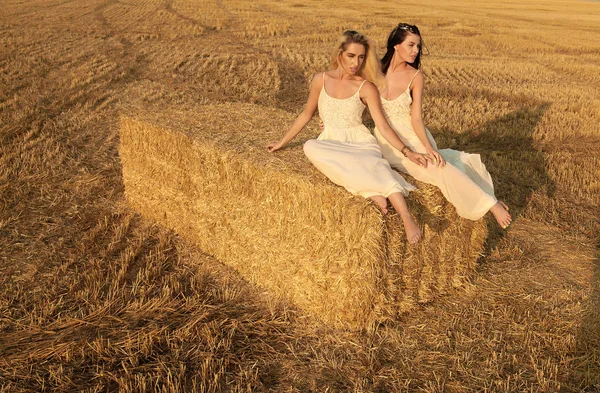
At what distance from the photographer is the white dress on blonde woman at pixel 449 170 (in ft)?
13.1

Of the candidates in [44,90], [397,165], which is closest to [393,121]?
[397,165]

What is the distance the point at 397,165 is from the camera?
4.46m

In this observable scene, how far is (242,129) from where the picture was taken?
5.46 metres

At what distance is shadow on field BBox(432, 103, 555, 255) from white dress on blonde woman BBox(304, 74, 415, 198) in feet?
5.89

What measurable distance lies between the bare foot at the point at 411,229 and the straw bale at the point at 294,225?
0.10 m

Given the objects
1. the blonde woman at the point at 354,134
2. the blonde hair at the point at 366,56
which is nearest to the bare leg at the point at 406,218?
the blonde woman at the point at 354,134

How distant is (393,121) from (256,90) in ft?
27.0

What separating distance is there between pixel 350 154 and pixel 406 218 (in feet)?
2.26

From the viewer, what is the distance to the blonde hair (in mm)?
4270

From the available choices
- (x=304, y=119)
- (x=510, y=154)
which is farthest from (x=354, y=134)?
(x=510, y=154)

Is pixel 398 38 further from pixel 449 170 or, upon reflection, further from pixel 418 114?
pixel 449 170

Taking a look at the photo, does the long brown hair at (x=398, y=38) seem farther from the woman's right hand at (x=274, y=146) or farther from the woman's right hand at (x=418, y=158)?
the woman's right hand at (x=274, y=146)

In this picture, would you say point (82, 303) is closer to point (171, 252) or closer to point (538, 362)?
point (171, 252)

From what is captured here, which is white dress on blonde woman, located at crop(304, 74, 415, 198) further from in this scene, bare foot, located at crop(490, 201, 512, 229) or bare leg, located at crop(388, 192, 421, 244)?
bare foot, located at crop(490, 201, 512, 229)
